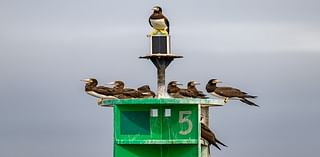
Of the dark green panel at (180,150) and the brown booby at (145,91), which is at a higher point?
the brown booby at (145,91)

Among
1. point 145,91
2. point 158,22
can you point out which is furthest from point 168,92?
point 158,22

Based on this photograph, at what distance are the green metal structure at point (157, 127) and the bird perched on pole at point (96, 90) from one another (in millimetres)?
6639

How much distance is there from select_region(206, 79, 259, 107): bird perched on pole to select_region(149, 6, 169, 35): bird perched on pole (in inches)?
203

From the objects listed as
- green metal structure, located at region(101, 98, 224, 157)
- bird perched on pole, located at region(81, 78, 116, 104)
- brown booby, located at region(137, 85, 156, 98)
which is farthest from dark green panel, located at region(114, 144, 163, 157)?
bird perched on pole, located at region(81, 78, 116, 104)

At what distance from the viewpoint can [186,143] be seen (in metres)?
17.3

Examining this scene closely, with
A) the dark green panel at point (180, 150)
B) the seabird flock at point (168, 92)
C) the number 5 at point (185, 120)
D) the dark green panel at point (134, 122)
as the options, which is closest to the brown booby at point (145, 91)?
the seabird flock at point (168, 92)

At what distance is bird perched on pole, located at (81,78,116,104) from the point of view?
81.7 ft

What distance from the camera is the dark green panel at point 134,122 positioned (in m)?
17.6

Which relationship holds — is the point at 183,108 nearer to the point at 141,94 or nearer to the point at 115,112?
the point at 115,112

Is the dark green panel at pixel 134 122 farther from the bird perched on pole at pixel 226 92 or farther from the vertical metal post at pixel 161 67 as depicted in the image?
the bird perched on pole at pixel 226 92

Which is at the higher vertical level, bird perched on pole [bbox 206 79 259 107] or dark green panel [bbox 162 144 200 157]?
bird perched on pole [bbox 206 79 259 107]

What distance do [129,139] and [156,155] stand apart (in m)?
0.59

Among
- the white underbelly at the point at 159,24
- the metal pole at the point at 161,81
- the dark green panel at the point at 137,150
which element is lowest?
the dark green panel at the point at 137,150

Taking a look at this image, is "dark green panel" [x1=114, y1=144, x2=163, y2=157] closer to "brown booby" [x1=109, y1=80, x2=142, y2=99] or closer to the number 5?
the number 5
